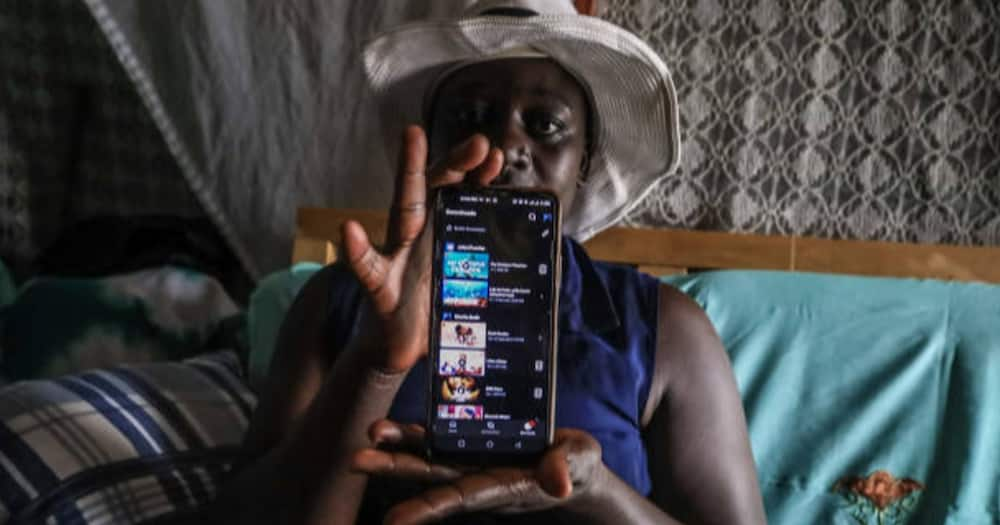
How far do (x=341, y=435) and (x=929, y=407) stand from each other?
28.3 inches

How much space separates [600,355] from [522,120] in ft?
0.77

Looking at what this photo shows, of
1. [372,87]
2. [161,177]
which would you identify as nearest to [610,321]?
[372,87]

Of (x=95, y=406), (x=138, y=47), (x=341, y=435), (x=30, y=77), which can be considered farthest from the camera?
(x=30, y=77)

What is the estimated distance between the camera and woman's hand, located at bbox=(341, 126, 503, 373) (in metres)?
0.59

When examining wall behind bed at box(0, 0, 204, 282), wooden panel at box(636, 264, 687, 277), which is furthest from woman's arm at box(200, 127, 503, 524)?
wall behind bed at box(0, 0, 204, 282)

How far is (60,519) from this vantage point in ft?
2.58

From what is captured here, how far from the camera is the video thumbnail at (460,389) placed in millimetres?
655

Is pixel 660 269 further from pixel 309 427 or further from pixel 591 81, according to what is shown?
pixel 309 427

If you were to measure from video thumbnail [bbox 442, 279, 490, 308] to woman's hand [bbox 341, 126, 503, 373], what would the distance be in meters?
0.01

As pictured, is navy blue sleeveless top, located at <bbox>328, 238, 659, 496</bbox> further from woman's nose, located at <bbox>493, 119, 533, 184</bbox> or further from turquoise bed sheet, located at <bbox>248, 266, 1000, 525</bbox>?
turquoise bed sheet, located at <bbox>248, 266, 1000, 525</bbox>

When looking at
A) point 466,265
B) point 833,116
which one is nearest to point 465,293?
point 466,265

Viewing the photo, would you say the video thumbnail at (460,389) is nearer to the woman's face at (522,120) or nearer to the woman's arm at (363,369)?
the woman's arm at (363,369)

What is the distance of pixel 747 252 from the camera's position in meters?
1.32

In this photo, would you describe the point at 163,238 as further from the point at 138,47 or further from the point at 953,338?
the point at 953,338
